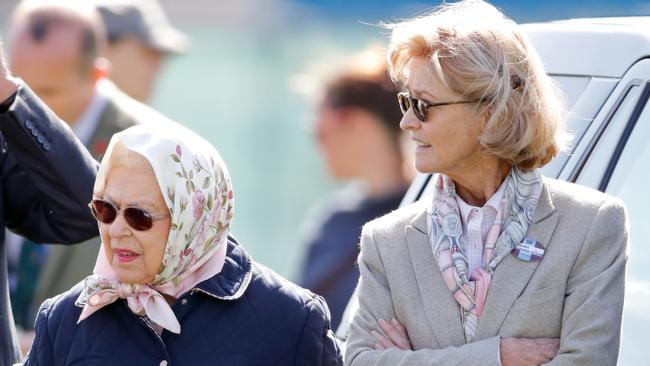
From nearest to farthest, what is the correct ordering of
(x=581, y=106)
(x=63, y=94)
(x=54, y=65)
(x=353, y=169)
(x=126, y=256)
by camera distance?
(x=126, y=256)
(x=581, y=106)
(x=63, y=94)
(x=54, y=65)
(x=353, y=169)

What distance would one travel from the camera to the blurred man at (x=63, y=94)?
6.34 m

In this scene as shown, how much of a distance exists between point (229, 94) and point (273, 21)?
1.52 feet

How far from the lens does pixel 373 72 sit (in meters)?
7.16

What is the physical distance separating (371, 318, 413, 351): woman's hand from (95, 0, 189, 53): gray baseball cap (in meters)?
4.49

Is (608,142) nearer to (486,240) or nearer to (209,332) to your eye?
(486,240)

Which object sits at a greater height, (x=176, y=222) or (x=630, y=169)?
(x=630, y=169)

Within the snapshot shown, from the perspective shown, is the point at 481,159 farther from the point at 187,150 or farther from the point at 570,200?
the point at 187,150

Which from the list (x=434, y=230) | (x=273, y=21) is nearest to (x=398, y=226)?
(x=434, y=230)

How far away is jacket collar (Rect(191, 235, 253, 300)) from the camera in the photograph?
11.1ft

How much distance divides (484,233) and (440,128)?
10.7 inches

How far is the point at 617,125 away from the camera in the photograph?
3709 millimetres

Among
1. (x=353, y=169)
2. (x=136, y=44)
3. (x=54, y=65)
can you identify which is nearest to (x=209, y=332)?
(x=54, y=65)

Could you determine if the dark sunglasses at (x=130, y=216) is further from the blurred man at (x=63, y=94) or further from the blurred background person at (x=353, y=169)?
the blurred background person at (x=353, y=169)

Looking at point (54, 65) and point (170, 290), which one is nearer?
point (170, 290)
